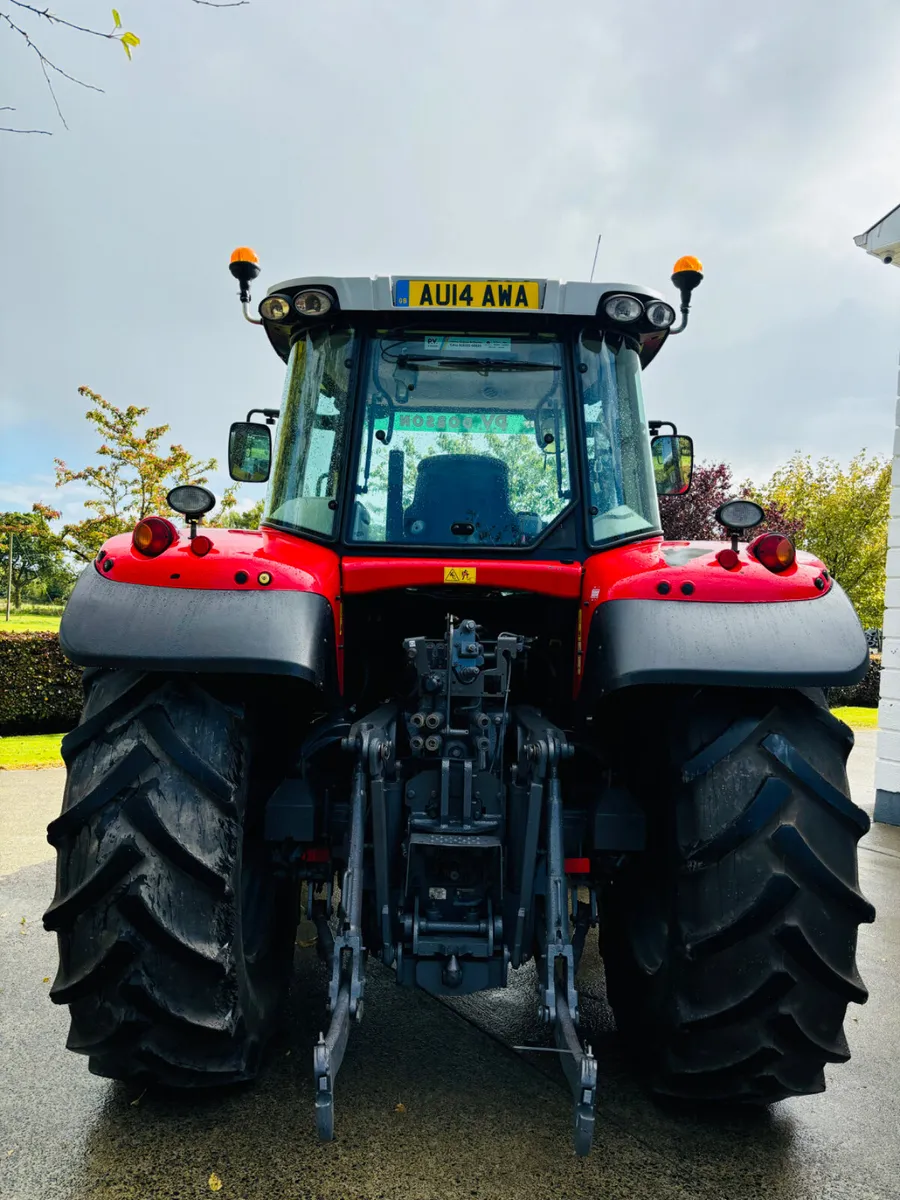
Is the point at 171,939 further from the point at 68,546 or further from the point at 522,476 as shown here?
the point at 68,546

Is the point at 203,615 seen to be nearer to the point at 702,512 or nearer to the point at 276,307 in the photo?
the point at 276,307

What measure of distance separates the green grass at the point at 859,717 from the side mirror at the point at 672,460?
12095 millimetres

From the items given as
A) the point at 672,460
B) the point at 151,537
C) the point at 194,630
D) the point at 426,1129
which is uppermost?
the point at 672,460

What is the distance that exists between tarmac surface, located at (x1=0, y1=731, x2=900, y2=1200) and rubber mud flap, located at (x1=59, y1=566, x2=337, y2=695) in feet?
4.21

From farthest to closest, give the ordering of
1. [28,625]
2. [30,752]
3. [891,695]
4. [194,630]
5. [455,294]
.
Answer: [28,625], [30,752], [891,695], [455,294], [194,630]

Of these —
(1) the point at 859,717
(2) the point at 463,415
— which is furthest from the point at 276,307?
(1) the point at 859,717

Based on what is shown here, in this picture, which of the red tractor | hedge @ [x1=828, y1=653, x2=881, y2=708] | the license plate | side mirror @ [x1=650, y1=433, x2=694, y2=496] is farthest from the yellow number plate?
hedge @ [x1=828, y1=653, x2=881, y2=708]

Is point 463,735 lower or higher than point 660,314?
lower

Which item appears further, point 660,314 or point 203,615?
point 660,314

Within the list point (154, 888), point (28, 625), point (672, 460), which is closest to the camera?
point (154, 888)

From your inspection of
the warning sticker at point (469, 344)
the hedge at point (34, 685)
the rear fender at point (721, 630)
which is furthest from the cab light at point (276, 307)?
the hedge at point (34, 685)

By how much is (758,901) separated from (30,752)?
33.6ft

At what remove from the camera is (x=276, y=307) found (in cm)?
319

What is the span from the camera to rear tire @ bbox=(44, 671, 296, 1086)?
2.26m
